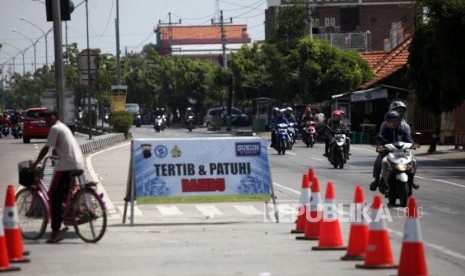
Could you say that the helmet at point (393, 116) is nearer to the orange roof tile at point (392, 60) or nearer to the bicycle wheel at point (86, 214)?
the bicycle wheel at point (86, 214)

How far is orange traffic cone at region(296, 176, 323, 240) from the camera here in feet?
47.1

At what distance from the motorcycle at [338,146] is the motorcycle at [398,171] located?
1210 centimetres

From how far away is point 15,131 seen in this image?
70562 mm

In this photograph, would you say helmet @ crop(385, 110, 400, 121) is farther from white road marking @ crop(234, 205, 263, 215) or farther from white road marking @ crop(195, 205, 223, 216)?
white road marking @ crop(195, 205, 223, 216)

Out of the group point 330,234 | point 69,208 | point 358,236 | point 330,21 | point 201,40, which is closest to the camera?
point 358,236

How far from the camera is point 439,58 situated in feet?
115

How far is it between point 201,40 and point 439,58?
133 meters

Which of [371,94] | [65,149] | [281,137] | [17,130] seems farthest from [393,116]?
[17,130]

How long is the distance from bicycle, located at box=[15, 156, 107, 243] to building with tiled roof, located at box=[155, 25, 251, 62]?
141862 millimetres

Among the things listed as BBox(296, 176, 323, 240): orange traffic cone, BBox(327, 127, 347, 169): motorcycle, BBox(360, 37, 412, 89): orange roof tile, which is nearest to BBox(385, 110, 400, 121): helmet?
BBox(296, 176, 323, 240): orange traffic cone

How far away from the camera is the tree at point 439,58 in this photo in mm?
34125

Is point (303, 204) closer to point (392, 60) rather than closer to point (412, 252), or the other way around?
point (412, 252)

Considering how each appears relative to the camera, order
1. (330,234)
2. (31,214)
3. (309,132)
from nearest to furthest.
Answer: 1. (330,234)
2. (31,214)
3. (309,132)

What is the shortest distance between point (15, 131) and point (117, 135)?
62.1ft
